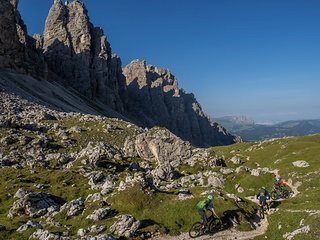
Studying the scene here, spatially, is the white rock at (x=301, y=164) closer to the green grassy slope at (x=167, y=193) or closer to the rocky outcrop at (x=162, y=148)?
the green grassy slope at (x=167, y=193)

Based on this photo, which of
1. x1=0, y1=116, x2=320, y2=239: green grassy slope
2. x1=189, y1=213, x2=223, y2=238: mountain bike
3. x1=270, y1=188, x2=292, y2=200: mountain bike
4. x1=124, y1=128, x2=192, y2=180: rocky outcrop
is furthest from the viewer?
x1=124, y1=128, x2=192, y2=180: rocky outcrop

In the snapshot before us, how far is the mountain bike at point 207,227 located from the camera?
104ft

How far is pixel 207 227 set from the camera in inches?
1288

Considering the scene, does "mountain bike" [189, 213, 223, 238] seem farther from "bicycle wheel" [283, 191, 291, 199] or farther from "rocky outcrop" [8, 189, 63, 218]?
"bicycle wheel" [283, 191, 291, 199]

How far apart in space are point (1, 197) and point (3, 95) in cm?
7913

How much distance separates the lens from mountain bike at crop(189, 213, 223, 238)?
3178 cm

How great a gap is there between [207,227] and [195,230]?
1.39 m

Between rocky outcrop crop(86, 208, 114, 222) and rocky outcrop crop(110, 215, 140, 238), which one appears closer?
rocky outcrop crop(110, 215, 140, 238)

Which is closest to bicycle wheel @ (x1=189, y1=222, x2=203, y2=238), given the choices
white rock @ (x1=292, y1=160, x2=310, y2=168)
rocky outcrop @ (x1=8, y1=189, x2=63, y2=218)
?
rocky outcrop @ (x1=8, y1=189, x2=63, y2=218)

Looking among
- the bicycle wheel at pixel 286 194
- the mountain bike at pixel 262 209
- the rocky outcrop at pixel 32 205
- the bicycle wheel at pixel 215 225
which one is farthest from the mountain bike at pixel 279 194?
the rocky outcrop at pixel 32 205

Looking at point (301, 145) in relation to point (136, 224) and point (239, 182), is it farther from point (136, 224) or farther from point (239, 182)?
point (136, 224)

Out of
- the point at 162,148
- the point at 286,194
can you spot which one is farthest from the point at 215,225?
the point at 162,148

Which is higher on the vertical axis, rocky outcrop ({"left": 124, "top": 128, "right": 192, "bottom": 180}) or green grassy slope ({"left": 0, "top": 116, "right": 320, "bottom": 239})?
rocky outcrop ({"left": 124, "top": 128, "right": 192, "bottom": 180})

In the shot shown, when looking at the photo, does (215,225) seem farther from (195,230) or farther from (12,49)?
(12,49)
